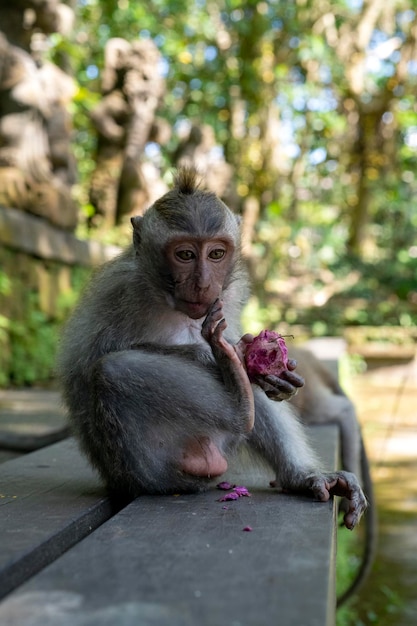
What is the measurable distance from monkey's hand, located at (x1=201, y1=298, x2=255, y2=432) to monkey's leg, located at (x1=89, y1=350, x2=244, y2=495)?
0.02 meters

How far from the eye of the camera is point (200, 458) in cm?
259

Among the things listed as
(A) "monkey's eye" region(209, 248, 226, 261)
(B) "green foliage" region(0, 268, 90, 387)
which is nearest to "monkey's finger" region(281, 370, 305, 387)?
(A) "monkey's eye" region(209, 248, 226, 261)

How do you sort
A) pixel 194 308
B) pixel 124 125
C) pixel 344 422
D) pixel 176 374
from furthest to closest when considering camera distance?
1. pixel 124 125
2. pixel 344 422
3. pixel 194 308
4. pixel 176 374

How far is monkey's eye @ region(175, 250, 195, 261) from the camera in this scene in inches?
107

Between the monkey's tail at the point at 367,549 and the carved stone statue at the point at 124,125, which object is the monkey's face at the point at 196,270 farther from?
the carved stone statue at the point at 124,125

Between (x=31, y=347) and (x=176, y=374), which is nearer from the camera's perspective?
(x=176, y=374)

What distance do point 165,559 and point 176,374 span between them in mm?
831

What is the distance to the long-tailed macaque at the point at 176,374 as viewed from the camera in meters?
2.46

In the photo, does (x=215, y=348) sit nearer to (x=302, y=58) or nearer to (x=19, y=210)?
(x=19, y=210)

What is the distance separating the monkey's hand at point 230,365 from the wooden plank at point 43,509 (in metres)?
0.48

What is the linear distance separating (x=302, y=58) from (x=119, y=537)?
20119 mm

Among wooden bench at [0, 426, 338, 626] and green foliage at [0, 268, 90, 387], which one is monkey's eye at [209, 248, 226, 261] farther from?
green foliage at [0, 268, 90, 387]

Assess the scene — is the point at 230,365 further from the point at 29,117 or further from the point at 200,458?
the point at 29,117

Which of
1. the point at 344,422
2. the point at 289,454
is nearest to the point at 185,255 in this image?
the point at 289,454
